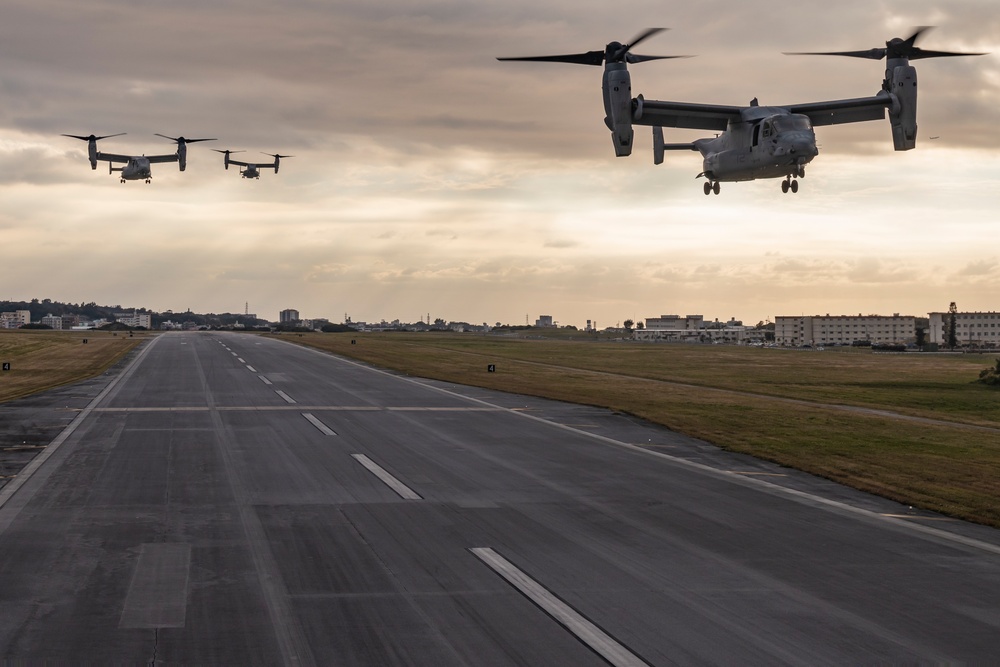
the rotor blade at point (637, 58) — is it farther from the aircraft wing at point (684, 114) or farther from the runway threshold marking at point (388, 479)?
the runway threshold marking at point (388, 479)

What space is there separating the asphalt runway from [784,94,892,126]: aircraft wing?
714 inches

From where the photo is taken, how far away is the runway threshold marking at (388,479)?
49.8 feet

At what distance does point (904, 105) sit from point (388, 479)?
2447 cm

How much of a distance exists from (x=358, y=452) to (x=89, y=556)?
31.1 feet

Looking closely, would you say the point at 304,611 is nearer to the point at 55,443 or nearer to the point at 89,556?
the point at 89,556

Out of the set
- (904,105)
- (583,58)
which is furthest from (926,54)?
(583,58)

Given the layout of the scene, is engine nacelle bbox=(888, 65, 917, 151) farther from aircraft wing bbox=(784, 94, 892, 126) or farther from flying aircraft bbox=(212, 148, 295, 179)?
flying aircraft bbox=(212, 148, 295, 179)

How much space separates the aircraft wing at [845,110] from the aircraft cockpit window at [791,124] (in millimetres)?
1403

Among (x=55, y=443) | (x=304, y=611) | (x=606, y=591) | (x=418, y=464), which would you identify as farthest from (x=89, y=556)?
(x=55, y=443)

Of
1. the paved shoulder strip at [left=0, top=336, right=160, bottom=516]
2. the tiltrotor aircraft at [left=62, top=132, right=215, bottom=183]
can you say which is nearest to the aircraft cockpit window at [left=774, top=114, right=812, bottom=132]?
the paved shoulder strip at [left=0, top=336, right=160, bottom=516]

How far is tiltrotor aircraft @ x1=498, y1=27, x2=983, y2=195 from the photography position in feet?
98.5

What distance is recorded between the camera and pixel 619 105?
3011 centimetres

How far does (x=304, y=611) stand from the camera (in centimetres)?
884

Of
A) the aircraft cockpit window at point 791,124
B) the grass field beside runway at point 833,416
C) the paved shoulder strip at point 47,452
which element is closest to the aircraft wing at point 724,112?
the aircraft cockpit window at point 791,124
